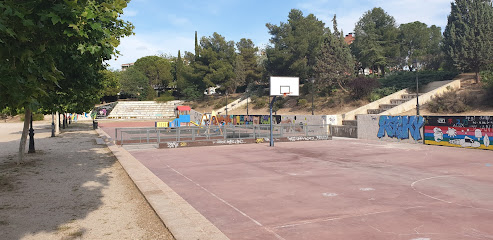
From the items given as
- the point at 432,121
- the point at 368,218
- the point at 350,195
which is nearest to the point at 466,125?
the point at 432,121

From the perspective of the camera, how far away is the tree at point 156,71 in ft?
343

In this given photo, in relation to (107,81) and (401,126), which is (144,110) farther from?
(401,126)

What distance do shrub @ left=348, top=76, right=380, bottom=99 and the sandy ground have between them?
41358 millimetres

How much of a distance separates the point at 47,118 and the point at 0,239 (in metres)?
80.1

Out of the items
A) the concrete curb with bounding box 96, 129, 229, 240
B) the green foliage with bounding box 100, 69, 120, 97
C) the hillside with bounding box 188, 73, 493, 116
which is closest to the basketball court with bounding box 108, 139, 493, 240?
the concrete curb with bounding box 96, 129, 229, 240

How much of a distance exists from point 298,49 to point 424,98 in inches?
1051

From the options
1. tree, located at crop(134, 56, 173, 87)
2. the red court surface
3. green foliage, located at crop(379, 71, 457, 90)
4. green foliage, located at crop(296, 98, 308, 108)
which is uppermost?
tree, located at crop(134, 56, 173, 87)

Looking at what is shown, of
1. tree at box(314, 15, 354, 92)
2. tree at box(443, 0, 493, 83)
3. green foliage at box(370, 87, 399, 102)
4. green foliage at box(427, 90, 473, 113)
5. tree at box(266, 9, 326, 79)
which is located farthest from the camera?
tree at box(266, 9, 326, 79)

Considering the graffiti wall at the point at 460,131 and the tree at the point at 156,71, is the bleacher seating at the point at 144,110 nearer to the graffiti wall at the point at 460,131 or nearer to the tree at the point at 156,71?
the tree at the point at 156,71

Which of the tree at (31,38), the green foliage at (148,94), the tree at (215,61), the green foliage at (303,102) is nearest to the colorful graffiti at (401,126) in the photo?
the tree at (31,38)

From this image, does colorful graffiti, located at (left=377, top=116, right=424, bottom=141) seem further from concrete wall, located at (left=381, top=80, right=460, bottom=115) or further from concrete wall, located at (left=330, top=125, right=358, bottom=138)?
concrete wall, located at (left=381, top=80, right=460, bottom=115)

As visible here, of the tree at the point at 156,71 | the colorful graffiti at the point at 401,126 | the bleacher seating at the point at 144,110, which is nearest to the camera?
the colorful graffiti at the point at 401,126

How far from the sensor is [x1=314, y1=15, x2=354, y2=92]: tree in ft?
175

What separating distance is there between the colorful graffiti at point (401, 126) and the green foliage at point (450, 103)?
14.0 meters
